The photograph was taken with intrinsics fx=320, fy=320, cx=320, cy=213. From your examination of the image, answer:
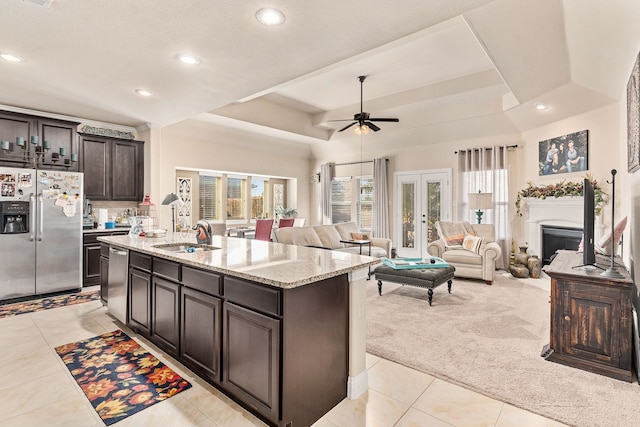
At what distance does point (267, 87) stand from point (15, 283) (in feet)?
13.7

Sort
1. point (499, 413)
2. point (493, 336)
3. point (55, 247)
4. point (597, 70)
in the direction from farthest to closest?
point (55, 247)
point (597, 70)
point (493, 336)
point (499, 413)

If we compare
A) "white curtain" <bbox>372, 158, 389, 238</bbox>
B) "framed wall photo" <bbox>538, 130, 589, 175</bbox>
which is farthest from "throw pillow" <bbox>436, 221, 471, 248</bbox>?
"white curtain" <bbox>372, 158, 389, 238</bbox>

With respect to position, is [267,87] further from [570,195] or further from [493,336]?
[570,195]

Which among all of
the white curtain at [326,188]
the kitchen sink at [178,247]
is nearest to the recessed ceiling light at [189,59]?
the kitchen sink at [178,247]

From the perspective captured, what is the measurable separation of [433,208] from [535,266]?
2.31 metres

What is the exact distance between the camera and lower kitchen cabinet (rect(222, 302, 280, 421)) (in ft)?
5.82

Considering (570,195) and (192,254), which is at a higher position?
(570,195)

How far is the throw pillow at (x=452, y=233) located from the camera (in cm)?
574

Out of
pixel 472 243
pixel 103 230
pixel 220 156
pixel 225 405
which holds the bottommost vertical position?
pixel 225 405

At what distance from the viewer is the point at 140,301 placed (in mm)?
3049

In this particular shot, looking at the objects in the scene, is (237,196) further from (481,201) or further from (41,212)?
(481,201)

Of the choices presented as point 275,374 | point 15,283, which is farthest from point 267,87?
point 15,283

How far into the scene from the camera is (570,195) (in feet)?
16.7

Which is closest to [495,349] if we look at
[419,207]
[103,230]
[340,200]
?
[419,207]
